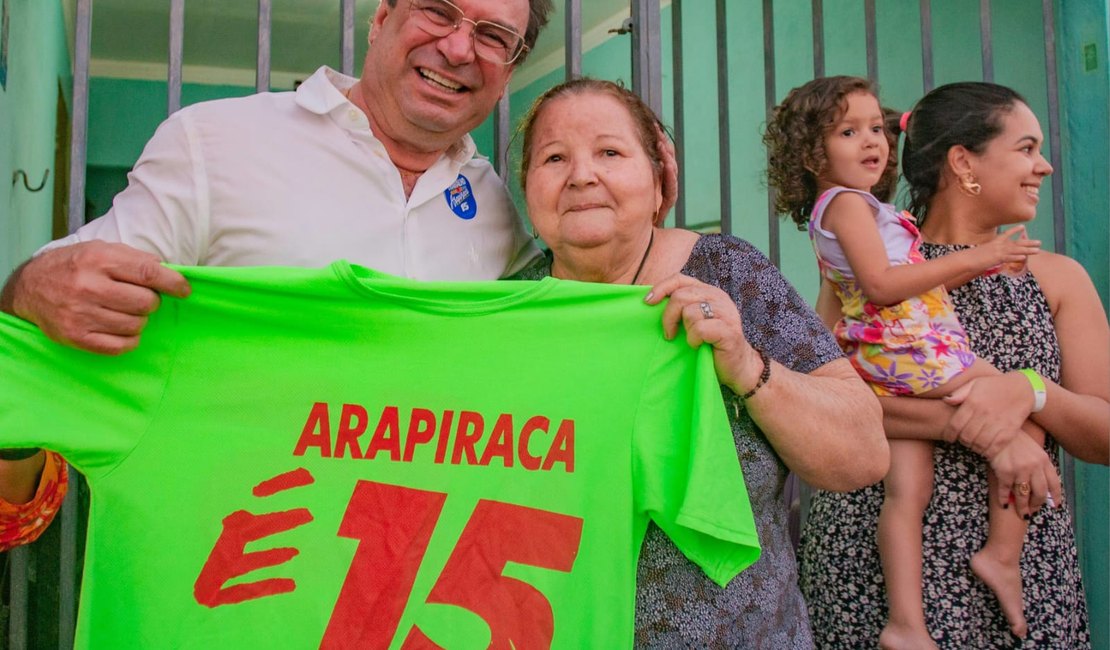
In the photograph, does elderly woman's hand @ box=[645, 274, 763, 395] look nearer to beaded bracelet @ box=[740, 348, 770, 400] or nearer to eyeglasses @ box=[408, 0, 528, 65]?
beaded bracelet @ box=[740, 348, 770, 400]

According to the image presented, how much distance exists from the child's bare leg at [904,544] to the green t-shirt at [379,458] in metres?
0.66

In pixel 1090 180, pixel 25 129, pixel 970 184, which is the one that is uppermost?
pixel 25 129

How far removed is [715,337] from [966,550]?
912 mm

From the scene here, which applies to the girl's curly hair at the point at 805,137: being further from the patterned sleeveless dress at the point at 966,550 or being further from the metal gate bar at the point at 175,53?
the metal gate bar at the point at 175,53

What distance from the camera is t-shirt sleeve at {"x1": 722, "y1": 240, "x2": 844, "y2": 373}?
1461mm

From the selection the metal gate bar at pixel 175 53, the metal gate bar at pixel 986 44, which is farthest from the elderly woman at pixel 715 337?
the metal gate bar at pixel 986 44

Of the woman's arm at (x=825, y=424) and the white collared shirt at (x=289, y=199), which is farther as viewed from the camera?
the white collared shirt at (x=289, y=199)

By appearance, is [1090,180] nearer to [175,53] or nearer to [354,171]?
[354,171]

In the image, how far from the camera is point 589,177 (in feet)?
4.89

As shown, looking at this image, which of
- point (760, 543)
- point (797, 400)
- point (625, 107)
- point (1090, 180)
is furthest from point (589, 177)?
point (1090, 180)

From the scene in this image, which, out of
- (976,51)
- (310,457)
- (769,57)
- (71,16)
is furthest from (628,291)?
(71,16)

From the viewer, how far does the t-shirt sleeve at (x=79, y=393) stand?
4.13 ft

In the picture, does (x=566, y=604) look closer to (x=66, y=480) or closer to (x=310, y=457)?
(x=310, y=457)

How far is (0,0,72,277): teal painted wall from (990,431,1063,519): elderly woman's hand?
3202mm
